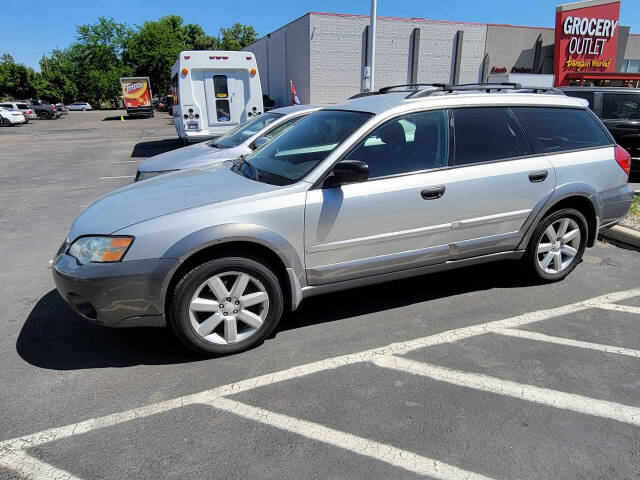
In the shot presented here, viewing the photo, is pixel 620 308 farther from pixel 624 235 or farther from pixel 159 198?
pixel 159 198

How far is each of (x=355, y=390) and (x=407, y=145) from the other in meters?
1.93

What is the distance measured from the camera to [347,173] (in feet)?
10.3

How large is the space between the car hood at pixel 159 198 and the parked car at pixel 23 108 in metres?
39.1

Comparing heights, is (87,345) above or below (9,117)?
below

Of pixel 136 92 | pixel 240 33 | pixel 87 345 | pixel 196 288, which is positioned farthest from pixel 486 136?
pixel 240 33

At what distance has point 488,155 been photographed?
3828 millimetres

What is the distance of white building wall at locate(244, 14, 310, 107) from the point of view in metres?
25.8

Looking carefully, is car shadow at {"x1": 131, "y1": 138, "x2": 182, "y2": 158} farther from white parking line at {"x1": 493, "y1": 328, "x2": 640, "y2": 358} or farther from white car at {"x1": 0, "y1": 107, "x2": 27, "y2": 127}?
white car at {"x1": 0, "y1": 107, "x2": 27, "y2": 127}

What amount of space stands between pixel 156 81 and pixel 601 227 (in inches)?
Result: 2572

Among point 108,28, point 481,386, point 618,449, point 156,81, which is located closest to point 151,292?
point 481,386

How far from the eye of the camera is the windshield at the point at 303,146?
346cm

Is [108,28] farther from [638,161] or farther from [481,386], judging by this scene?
[481,386]

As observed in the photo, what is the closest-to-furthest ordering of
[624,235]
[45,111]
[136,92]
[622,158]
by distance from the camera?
[622,158] < [624,235] < [136,92] < [45,111]

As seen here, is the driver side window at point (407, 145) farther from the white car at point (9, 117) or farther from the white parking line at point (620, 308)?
the white car at point (9, 117)
